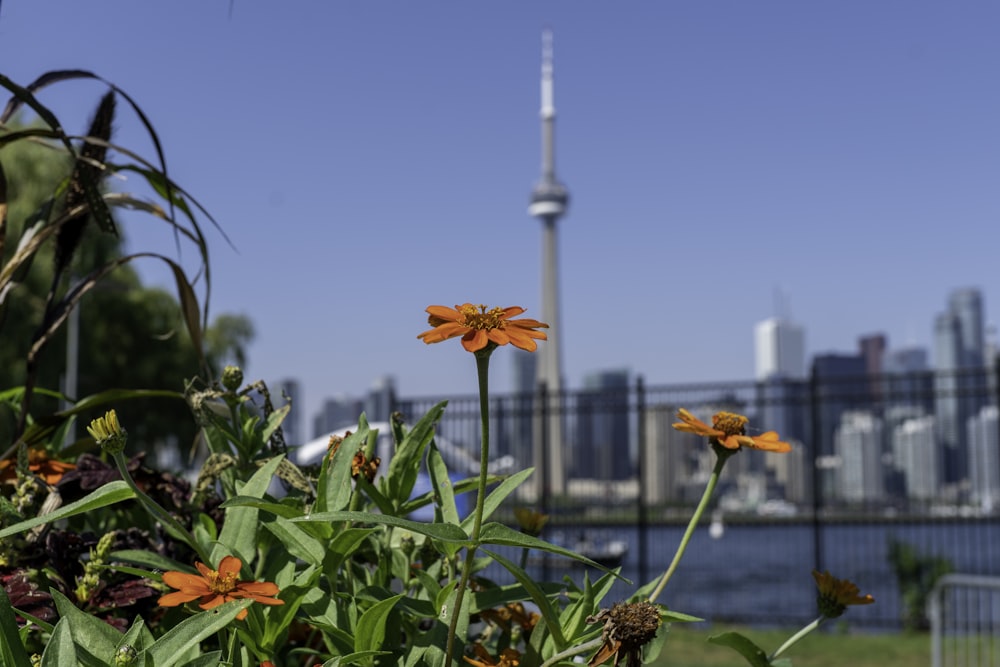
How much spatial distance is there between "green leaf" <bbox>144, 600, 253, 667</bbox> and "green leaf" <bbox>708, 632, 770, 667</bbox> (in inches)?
16.6

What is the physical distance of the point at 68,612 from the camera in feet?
2.40

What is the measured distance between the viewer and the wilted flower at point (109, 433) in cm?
75

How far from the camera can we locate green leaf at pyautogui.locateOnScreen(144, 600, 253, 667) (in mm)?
685

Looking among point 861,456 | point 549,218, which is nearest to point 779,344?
point 549,218

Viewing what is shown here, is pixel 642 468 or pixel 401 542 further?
pixel 642 468

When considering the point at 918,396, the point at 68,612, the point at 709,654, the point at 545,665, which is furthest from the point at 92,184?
the point at 918,396

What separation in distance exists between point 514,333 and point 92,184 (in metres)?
0.72

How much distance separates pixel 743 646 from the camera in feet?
2.97

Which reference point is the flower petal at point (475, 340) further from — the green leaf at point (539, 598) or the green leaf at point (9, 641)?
the green leaf at point (9, 641)

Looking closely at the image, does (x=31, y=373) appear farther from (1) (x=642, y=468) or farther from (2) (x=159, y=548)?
(1) (x=642, y=468)

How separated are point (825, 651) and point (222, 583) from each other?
9321 mm

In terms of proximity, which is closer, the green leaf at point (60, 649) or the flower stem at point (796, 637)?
the green leaf at point (60, 649)

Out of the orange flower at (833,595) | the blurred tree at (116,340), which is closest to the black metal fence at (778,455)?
the orange flower at (833,595)

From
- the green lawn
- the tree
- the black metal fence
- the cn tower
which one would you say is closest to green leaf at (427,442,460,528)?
the black metal fence
